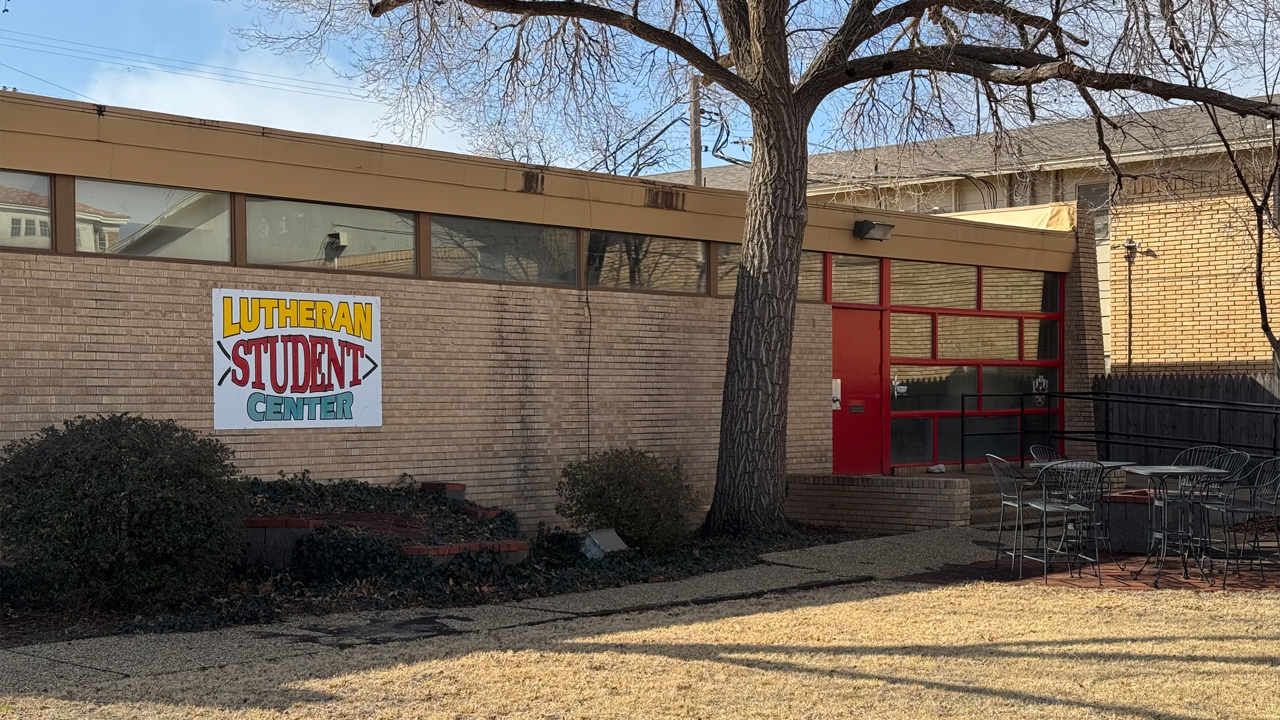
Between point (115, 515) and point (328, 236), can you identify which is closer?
point (115, 515)

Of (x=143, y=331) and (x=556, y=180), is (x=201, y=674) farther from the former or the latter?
(x=556, y=180)

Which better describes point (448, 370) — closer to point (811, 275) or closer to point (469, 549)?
point (469, 549)

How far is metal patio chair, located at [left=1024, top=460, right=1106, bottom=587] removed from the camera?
10.1m

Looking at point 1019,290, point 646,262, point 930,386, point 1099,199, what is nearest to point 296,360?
point 646,262

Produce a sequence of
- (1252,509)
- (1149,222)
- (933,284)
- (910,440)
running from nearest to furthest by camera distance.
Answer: (1252,509) → (910,440) → (933,284) → (1149,222)

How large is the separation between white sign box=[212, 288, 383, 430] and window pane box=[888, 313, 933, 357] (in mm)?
7664

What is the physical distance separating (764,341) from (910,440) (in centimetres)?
528

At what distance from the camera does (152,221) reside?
35.6ft

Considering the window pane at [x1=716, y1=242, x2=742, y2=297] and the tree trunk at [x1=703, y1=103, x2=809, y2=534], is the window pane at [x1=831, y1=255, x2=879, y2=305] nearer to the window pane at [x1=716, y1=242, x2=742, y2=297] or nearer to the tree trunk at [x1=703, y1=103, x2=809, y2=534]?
the window pane at [x1=716, y1=242, x2=742, y2=297]

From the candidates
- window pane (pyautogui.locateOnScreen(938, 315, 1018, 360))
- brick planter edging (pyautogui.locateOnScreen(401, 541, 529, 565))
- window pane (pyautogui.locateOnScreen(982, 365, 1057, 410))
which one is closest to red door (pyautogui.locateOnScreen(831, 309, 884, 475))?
window pane (pyautogui.locateOnScreen(938, 315, 1018, 360))

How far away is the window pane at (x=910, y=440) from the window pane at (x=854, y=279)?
5.64 feet

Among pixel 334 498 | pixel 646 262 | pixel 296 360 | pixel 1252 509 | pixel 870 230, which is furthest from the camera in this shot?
pixel 870 230

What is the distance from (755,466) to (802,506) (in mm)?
2261

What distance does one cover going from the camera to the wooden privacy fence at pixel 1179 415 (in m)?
18.4
